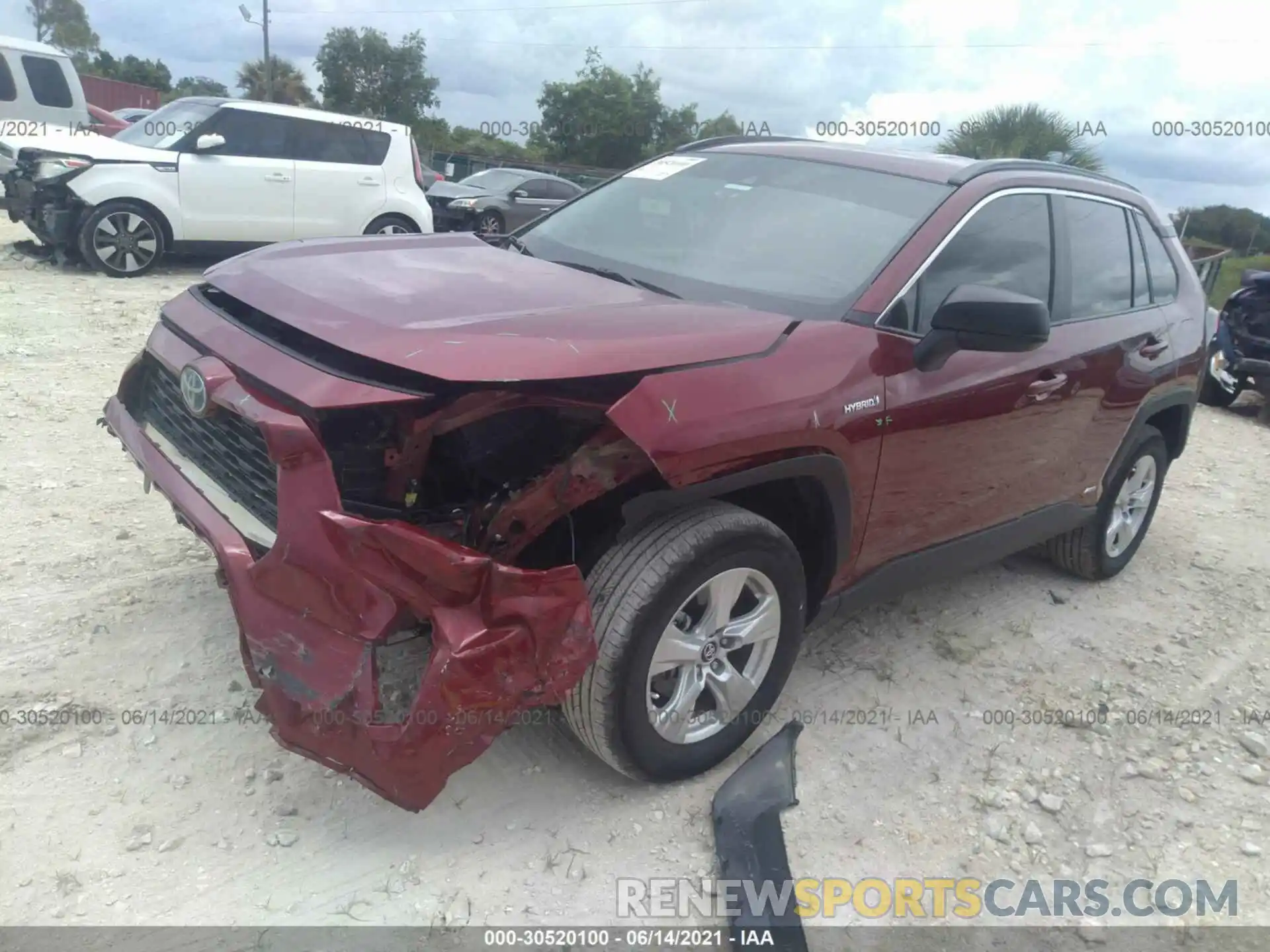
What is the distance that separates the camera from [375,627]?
→ 7.41 feet

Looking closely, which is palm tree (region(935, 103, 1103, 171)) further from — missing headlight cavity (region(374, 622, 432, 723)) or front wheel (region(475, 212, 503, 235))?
missing headlight cavity (region(374, 622, 432, 723))

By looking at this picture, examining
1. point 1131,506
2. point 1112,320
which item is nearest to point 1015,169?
point 1112,320

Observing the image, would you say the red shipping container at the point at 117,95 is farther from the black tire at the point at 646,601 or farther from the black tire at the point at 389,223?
the black tire at the point at 646,601

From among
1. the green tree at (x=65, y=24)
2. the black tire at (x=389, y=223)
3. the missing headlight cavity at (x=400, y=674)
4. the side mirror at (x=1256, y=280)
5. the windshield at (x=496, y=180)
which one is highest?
the green tree at (x=65, y=24)

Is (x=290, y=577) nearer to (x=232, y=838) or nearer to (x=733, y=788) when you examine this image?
(x=232, y=838)

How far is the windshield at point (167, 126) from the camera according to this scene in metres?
9.89

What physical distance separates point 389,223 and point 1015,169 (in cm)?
868

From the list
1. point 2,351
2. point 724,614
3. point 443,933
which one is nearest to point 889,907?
point 724,614

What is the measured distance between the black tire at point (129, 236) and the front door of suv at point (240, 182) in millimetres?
294

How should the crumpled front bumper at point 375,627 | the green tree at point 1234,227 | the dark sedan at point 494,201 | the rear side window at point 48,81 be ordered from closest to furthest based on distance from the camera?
the crumpled front bumper at point 375,627 < the rear side window at point 48,81 < the dark sedan at point 494,201 < the green tree at point 1234,227

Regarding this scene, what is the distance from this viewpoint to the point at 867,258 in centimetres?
322

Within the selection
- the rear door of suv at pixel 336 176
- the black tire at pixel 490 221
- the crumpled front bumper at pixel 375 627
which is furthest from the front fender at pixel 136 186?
the crumpled front bumper at pixel 375 627

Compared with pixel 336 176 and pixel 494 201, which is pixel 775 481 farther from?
pixel 494 201

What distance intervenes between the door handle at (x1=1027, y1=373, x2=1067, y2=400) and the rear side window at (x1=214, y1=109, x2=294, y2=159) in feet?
29.4
